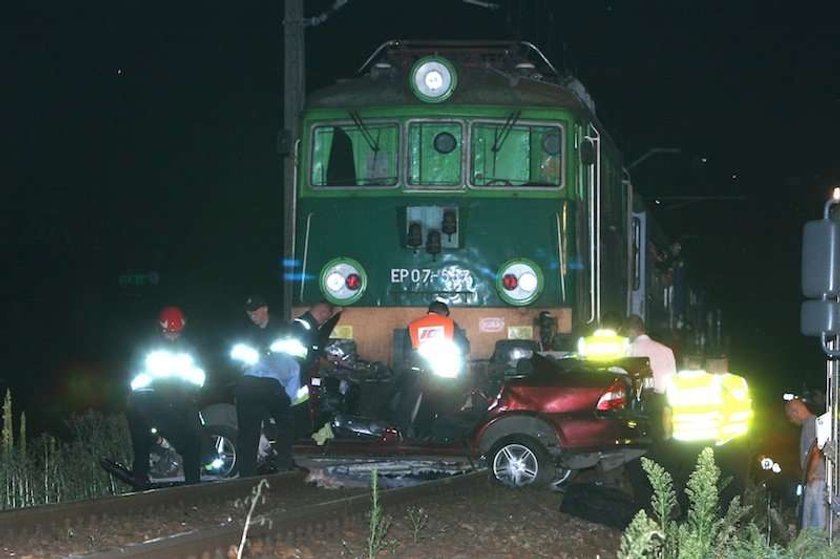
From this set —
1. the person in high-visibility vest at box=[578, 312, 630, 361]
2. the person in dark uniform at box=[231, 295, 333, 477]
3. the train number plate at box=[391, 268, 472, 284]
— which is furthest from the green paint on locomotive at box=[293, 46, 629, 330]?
the person in dark uniform at box=[231, 295, 333, 477]

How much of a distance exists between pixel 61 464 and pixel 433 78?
16.1 feet

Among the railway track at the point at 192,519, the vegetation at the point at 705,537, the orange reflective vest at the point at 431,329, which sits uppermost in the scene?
the orange reflective vest at the point at 431,329

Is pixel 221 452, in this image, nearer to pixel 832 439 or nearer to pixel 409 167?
pixel 409 167

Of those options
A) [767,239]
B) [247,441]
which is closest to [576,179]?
[247,441]

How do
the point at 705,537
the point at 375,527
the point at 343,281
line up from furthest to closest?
1. the point at 343,281
2. the point at 375,527
3. the point at 705,537

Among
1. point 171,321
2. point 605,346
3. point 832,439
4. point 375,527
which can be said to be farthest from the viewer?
point 605,346

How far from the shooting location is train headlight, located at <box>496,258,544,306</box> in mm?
13953

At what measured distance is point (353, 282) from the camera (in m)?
14.2

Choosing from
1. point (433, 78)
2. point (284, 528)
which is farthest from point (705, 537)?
point (433, 78)

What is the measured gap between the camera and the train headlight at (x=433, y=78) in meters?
14.1

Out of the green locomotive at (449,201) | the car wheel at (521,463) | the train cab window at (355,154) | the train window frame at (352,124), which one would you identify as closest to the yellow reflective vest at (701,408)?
the car wheel at (521,463)

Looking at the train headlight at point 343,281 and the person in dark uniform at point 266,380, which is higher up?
the train headlight at point 343,281

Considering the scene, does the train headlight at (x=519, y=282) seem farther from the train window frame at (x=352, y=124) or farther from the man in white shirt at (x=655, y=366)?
the man in white shirt at (x=655, y=366)

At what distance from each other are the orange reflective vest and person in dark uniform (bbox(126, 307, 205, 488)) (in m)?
1.83
